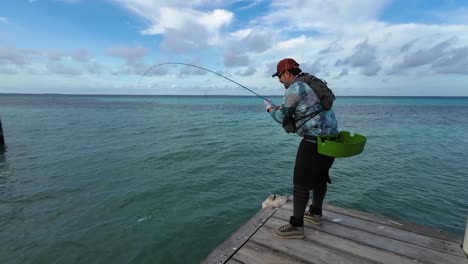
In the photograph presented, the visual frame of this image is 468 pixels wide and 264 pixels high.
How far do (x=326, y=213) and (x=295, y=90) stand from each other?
2.67m

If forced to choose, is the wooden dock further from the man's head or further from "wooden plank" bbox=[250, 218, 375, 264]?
the man's head

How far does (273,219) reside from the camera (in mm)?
4945

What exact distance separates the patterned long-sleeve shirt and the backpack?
5 cm

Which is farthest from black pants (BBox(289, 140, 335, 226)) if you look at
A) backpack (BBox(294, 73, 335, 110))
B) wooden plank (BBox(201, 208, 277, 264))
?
wooden plank (BBox(201, 208, 277, 264))

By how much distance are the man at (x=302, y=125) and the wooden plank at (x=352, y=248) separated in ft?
0.92

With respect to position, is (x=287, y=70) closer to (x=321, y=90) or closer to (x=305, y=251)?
(x=321, y=90)

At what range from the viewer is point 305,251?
3912 millimetres

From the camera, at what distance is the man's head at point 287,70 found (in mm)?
4125

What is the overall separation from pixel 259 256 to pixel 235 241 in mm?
510

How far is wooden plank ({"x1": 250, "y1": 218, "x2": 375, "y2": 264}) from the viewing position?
12.2ft

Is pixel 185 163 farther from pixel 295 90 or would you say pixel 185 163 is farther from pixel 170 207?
pixel 295 90

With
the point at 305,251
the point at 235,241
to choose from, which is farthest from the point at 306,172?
the point at 235,241

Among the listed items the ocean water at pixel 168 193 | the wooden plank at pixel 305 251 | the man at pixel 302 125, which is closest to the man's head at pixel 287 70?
the man at pixel 302 125

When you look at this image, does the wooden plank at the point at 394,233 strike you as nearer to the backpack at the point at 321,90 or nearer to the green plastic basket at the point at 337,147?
the green plastic basket at the point at 337,147
